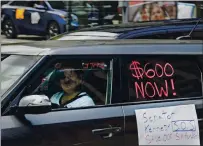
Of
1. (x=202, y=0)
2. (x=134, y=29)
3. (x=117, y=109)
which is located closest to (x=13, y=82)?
(x=117, y=109)

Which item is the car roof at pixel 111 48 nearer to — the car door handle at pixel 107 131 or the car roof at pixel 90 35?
the car door handle at pixel 107 131

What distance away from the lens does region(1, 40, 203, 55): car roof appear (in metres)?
3.18

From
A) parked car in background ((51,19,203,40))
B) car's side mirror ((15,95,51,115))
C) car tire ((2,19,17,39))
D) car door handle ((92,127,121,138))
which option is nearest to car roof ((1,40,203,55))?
car's side mirror ((15,95,51,115))

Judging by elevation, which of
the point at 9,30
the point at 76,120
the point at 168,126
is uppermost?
the point at 76,120

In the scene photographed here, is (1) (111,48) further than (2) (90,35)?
No

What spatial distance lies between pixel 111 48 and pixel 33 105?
0.74 metres

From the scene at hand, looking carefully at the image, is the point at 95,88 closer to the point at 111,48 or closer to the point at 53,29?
the point at 111,48

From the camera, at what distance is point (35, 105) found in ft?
9.48

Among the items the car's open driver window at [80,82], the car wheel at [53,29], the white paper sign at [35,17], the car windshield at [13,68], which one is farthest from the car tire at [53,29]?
the car's open driver window at [80,82]

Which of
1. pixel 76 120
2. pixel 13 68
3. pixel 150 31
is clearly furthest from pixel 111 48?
pixel 150 31

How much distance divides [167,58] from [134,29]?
1.79 meters

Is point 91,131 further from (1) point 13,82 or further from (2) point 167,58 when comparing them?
(2) point 167,58

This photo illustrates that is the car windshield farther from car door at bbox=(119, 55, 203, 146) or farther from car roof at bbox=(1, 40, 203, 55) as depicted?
car door at bbox=(119, 55, 203, 146)

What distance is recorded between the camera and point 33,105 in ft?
9.46
